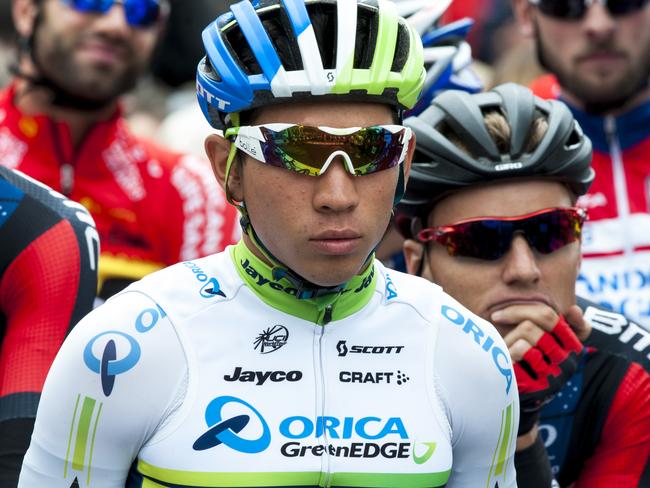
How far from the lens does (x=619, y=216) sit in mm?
7090

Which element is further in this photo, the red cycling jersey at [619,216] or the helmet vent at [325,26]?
the red cycling jersey at [619,216]

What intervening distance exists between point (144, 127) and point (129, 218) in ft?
11.1

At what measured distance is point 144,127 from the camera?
10797 millimetres

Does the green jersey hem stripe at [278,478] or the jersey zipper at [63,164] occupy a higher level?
the green jersey hem stripe at [278,478]

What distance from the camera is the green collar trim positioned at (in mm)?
3658

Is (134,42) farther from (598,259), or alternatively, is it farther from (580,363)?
(580,363)

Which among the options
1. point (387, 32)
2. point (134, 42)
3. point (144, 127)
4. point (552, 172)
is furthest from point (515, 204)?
point (144, 127)

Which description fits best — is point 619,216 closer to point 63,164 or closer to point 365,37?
point 63,164

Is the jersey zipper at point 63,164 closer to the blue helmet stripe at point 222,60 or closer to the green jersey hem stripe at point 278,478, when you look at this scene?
the blue helmet stripe at point 222,60

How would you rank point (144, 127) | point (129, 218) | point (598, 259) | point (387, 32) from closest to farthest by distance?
point (387, 32)
point (598, 259)
point (129, 218)
point (144, 127)

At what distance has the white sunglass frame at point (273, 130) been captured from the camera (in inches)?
135

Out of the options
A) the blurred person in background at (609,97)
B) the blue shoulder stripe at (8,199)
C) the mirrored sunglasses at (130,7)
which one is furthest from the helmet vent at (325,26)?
the mirrored sunglasses at (130,7)

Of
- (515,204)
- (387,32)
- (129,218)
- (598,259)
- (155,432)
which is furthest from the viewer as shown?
(129,218)

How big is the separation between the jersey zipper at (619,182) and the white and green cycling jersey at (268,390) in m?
3.37
